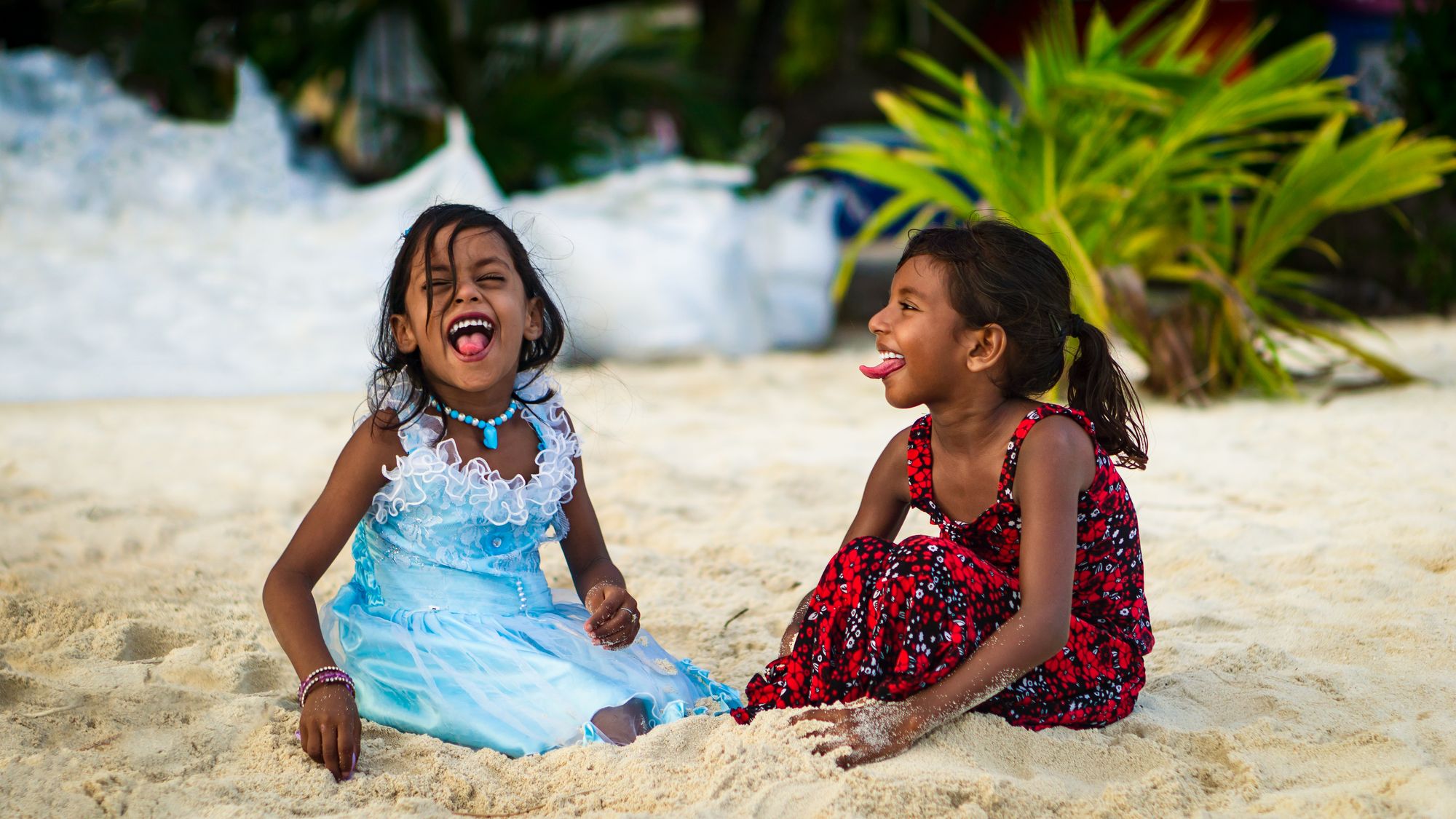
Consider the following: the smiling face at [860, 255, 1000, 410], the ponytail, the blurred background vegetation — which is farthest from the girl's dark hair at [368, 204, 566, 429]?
the ponytail

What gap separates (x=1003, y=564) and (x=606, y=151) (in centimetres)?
557

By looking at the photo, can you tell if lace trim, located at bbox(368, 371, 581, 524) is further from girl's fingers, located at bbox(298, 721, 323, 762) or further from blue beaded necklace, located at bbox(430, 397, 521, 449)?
girl's fingers, located at bbox(298, 721, 323, 762)

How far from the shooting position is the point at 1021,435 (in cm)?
178

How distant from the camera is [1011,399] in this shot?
73.6 inches

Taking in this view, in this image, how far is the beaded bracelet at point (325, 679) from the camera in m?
1.75

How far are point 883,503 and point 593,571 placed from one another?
0.51 m

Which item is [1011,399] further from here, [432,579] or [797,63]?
[797,63]

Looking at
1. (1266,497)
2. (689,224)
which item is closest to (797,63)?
(689,224)

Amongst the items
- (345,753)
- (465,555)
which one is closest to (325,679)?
(345,753)

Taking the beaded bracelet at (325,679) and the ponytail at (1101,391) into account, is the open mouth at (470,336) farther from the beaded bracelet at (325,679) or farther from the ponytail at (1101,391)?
the ponytail at (1101,391)

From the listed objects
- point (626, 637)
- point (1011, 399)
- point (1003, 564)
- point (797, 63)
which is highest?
point (797, 63)

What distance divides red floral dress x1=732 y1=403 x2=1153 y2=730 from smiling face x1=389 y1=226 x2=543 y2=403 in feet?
2.07

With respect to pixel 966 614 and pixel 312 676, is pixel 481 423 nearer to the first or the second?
pixel 312 676

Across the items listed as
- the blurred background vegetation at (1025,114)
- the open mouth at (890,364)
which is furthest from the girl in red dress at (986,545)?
the blurred background vegetation at (1025,114)
